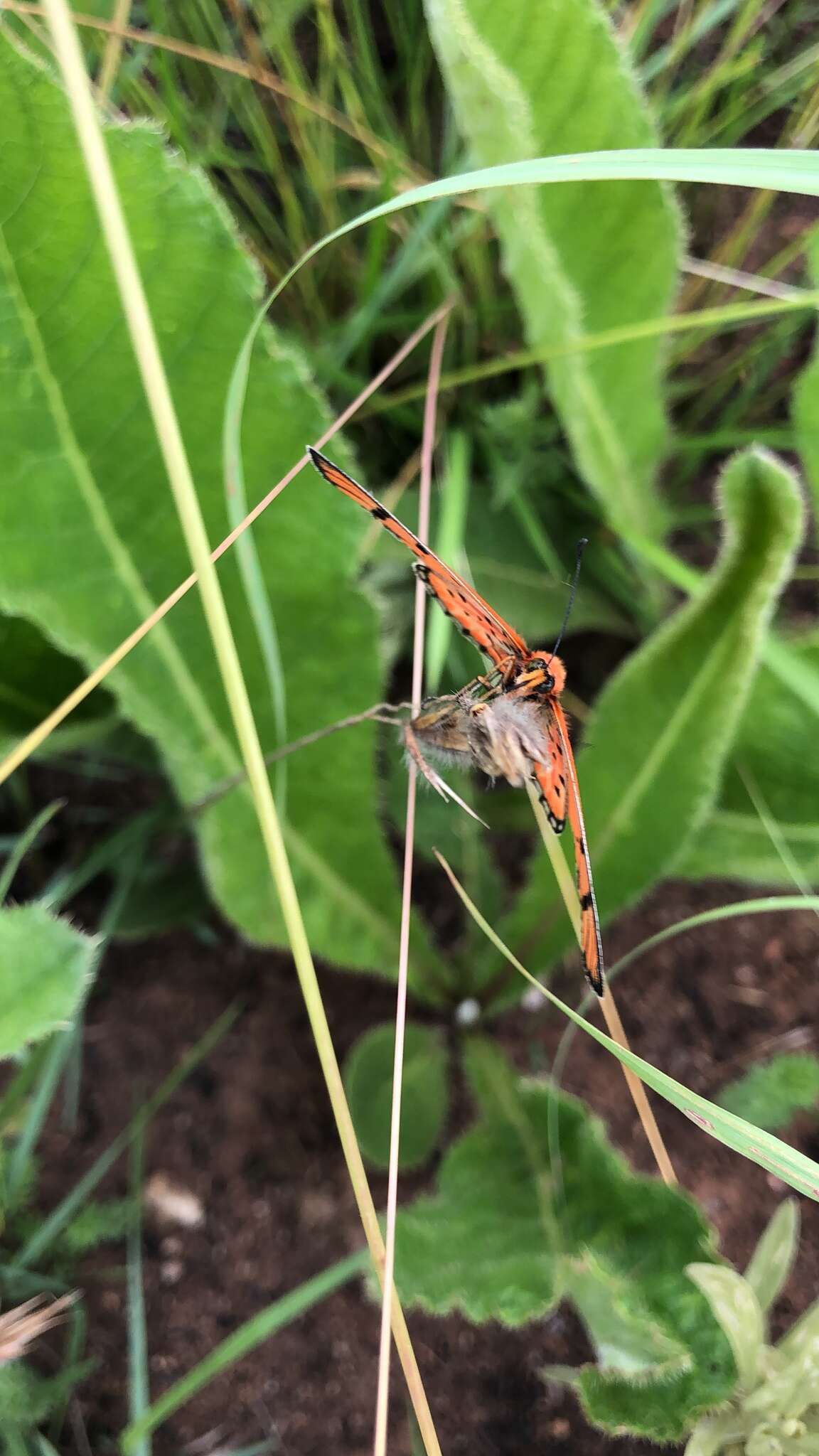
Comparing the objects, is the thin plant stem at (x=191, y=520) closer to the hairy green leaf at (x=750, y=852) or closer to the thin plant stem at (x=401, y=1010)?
the thin plant stem at (x=401, y=1010)

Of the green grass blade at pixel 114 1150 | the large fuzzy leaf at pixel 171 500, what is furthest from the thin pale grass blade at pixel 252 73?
the green grass blade at pixel 114 1150

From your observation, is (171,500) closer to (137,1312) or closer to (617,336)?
(617,336)

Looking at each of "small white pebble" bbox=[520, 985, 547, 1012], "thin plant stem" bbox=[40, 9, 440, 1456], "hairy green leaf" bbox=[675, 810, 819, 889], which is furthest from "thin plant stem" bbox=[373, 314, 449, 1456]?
"hairy green leaf" bbox=[675, 810, 819, 889]

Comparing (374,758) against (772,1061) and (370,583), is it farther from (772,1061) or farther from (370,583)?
(772,1061)

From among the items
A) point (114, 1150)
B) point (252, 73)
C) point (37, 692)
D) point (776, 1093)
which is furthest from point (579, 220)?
point (114, 1150)

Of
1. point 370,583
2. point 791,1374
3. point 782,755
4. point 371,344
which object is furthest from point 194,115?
point 791,1374

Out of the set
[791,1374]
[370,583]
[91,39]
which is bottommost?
[791,1374]
